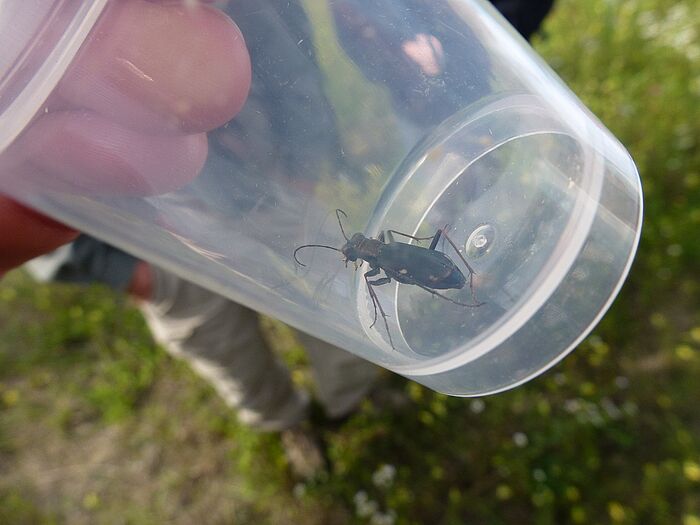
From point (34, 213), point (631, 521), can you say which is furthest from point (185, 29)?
point (631, 521)

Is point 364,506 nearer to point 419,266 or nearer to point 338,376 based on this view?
point 338,376

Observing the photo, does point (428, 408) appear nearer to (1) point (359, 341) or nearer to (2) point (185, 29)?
(1) point (359, 341)

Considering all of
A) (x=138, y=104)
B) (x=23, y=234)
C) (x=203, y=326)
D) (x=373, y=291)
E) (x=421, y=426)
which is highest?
(x=138, y=104)

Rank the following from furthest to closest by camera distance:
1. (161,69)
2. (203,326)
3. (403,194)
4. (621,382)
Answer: (621,382)
(203,326)
(403,194)
(161,69)

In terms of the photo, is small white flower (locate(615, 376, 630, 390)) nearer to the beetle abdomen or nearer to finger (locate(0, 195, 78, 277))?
the beetle abdomen

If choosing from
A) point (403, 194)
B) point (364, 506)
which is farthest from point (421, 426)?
point (403, 194)

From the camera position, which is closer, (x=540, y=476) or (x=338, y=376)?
(x=540, y=476)

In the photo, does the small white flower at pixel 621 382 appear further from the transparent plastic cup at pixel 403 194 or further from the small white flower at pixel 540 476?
the transparent plastic cup at pixel 403 194

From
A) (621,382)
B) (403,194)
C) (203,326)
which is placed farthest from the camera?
(621,382)
